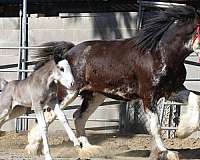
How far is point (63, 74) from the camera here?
25.5ft

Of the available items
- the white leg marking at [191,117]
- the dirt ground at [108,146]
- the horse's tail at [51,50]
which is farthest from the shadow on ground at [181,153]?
the horse's tail at [51,50]

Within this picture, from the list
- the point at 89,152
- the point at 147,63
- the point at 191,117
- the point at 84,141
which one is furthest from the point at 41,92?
the point at 191,117

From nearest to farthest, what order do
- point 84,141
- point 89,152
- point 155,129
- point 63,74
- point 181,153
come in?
point 63,74 < point 155,129 < point 89,152 < point 84,141 < point 181,153

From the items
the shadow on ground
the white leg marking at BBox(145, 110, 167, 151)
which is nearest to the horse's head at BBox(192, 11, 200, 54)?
the white leg marking at BBox(145, 110, 167, 151)

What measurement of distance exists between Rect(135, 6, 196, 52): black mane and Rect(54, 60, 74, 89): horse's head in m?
1.22

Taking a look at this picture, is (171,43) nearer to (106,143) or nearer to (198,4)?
(106,143)

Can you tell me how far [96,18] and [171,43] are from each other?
3954mm

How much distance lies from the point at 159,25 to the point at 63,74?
5.46 feet

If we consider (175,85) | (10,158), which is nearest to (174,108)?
(175,85)

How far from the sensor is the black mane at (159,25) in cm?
816

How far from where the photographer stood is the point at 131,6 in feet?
53.3

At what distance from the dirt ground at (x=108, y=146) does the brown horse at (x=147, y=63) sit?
621 mm

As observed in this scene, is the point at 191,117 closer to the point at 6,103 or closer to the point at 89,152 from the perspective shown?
the point at 89,152

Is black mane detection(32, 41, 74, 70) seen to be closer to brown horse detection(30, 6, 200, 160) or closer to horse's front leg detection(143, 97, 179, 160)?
brown horse detection(30, 6, 200, 160)
